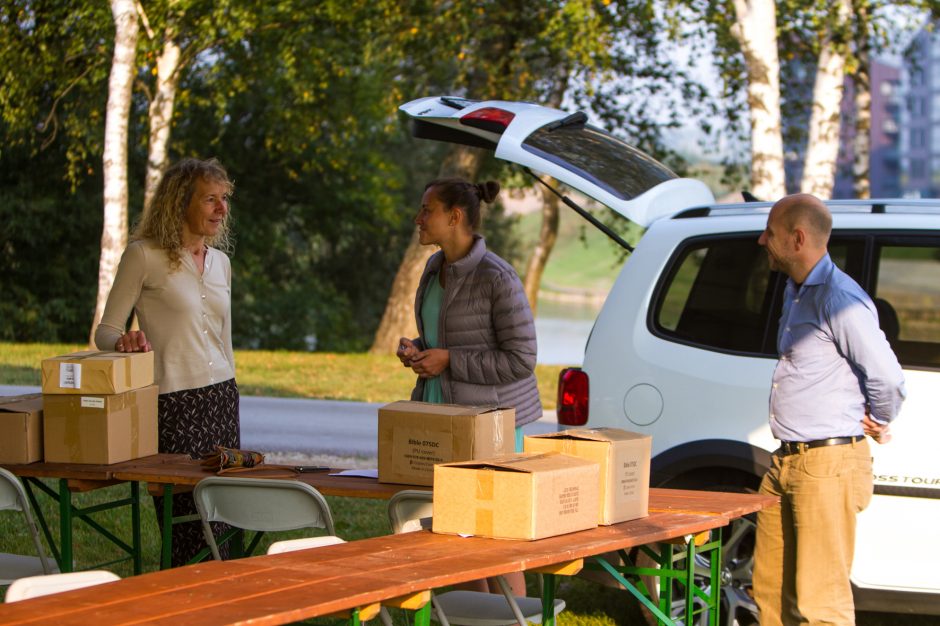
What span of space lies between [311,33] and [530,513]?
62.0ft

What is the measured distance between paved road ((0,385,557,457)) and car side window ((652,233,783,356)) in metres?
6.22

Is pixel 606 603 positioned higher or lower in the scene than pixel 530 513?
lower

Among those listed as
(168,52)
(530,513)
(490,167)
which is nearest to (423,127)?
(530,513)

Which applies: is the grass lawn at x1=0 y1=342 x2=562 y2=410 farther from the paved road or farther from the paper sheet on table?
the paper sheet on table

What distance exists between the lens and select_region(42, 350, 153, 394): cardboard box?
4.94m

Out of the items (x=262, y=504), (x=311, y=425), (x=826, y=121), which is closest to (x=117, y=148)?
(x=311, y=425)

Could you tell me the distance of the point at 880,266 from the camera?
5359mm

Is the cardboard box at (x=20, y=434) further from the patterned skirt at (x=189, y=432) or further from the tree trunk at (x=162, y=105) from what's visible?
the tree trunk at (x=162, y=105)

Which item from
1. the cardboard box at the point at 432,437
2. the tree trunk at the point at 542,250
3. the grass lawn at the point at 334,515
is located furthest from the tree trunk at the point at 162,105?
the cardboard box at the point at 432,437

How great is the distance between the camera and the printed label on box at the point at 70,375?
16.3 ft

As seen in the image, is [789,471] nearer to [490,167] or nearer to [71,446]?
[71,446]

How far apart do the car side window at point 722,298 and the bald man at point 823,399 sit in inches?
31.7

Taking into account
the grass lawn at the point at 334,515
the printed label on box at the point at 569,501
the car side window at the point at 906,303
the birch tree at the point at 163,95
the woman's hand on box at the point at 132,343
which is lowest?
the grass lawn at the point at 334,515

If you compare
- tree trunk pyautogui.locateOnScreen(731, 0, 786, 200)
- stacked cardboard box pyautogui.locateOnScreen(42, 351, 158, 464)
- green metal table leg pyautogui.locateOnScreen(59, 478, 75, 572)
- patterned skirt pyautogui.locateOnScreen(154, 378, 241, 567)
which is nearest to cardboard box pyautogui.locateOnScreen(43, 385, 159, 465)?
stacked cardboard box pyautogui.locateOnScreen(42, 351, 158, 464)
